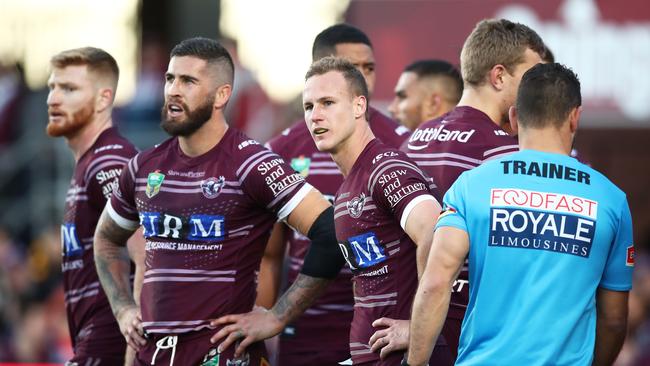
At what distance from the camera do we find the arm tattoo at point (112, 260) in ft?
26.6

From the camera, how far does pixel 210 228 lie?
744cm

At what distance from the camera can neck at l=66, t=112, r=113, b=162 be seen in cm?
892

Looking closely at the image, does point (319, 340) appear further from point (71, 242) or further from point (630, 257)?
point (630, 257)

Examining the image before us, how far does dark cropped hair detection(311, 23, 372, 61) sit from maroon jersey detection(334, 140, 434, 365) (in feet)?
7.41

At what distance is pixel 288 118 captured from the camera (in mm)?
16656

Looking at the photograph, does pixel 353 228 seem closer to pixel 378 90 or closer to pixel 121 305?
pixel 121 305

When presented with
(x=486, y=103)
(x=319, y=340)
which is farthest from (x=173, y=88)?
(x=319, y=340)

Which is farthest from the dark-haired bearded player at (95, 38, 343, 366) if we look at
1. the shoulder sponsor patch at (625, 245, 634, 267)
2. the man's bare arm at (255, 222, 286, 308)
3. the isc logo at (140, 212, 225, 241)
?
the shoulder sponsor patch at (625, 245, 634, 267)

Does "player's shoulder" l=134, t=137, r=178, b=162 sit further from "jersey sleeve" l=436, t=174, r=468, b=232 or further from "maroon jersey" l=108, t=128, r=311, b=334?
"jersey sleeve" l=436, t=174, r=468, b=232

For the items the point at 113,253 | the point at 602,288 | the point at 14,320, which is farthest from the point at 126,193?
the point at 14,320

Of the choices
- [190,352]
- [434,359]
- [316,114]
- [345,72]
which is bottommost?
[190,352]

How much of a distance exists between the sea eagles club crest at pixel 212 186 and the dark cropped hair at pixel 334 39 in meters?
1.98

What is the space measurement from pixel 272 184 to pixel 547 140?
175cm

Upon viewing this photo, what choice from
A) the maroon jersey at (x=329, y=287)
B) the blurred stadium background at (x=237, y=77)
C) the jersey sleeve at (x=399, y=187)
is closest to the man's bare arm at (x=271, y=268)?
the maroon jersey at (x=329, y=287)
